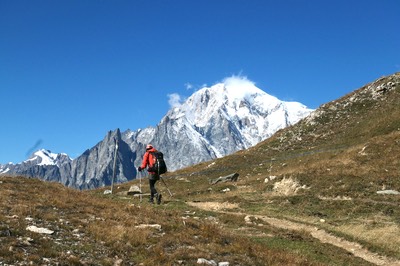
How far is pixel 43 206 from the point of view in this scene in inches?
727

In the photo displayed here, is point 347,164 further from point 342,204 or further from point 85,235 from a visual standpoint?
point 85,235

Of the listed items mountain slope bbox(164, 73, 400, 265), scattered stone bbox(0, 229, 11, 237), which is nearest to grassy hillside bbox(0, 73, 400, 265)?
scattered stone bbox(0, 229, 11, 237)

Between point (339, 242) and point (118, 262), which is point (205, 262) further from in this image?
point (339, 242)

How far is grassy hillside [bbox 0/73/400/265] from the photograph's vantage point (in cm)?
1336

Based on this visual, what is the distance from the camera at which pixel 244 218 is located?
90.4 ft

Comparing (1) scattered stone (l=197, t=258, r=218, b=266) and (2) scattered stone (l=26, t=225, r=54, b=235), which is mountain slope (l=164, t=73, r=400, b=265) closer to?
(1) scattered stone (l=197, t=258, r=218, b=266)

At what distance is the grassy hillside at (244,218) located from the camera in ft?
43.8

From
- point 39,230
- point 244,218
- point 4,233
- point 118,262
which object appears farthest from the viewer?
point 244,218

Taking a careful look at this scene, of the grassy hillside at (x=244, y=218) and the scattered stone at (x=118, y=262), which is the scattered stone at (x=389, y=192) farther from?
the scattered stone at (x=118, y=262)

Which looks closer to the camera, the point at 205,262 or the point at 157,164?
the point at 205,262

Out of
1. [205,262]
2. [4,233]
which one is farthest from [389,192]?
[4,233]

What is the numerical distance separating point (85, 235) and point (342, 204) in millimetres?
23291

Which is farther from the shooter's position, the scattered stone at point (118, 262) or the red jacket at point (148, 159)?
the red jacket at point (148, 159)

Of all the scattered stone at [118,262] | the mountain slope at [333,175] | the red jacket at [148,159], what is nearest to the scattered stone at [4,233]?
the scattered stone at [118,262]
